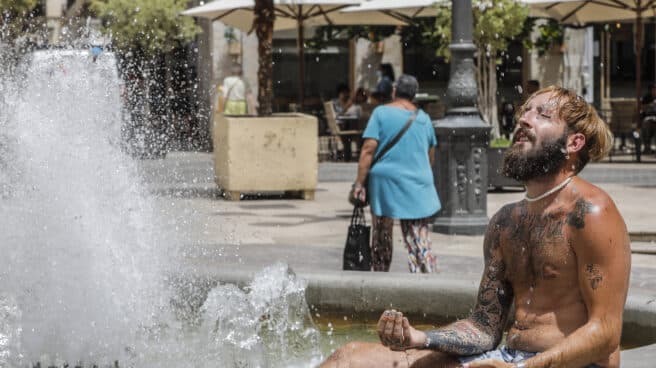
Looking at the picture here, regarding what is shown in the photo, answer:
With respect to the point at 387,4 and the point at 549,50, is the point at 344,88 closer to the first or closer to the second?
the point at 387,4

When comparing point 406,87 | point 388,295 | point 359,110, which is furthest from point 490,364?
point 359,110

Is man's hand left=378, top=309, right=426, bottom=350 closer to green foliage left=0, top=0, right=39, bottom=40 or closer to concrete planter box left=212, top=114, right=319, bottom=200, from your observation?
concrete planter box left=212, top=114, right=319, bottom=200

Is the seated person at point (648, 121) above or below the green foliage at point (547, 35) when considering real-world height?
below

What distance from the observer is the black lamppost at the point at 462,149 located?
37.4ft

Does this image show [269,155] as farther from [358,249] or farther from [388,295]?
[388,295]

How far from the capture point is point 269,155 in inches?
614

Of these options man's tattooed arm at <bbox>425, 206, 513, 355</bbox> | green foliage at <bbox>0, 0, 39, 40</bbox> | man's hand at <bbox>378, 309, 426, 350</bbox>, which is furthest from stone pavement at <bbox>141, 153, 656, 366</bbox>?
green foliage at <bbox>0, 0, 39, 40</bbox>

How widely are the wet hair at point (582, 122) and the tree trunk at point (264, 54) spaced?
13.1 m

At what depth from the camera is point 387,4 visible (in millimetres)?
21828

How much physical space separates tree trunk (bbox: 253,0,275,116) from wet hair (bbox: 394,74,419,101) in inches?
336

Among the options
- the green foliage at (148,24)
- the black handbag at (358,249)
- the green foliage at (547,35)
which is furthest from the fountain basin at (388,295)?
the green foliage at (148,24)

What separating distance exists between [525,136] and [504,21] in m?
18.3

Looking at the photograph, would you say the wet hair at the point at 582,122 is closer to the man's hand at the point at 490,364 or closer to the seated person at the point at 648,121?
the man's hand at the point at 490,364

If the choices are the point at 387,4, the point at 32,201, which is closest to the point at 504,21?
the point at 387,4
